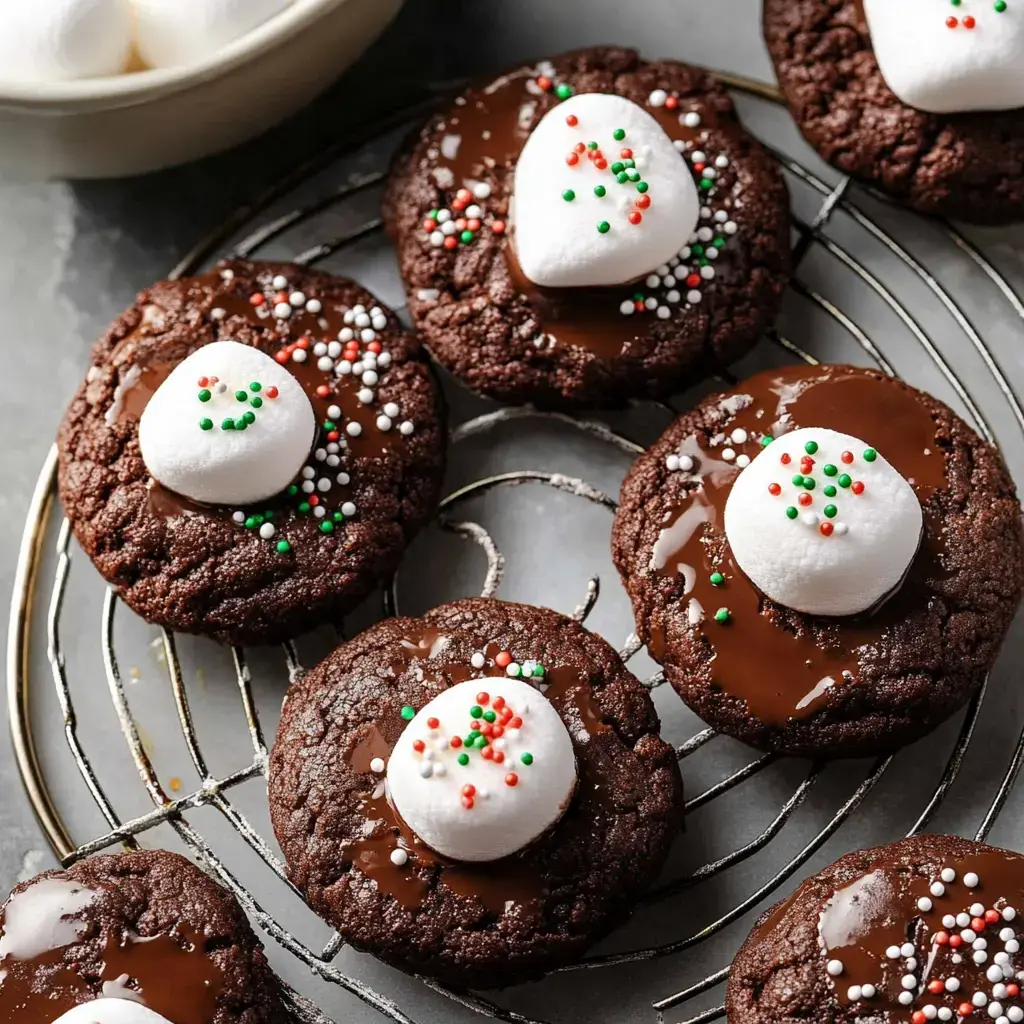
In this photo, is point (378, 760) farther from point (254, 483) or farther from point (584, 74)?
point (584, 74)

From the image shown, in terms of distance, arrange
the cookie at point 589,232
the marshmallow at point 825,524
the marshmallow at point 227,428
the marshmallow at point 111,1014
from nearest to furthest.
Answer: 1. the marshmallow at point 111,1014
2. the marshmallow at point 825,524
3. the marshmallow at point 227,428
4. the cookie at point 589,232

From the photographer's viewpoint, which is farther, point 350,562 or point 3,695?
point 3,695

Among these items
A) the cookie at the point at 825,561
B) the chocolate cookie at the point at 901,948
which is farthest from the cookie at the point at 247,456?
the chocolate cookie at the point at 901,948

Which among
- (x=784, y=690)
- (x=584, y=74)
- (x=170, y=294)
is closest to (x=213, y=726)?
(x=170, y=294)

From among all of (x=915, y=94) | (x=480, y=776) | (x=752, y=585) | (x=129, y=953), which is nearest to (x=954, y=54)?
(x=915, y=94)

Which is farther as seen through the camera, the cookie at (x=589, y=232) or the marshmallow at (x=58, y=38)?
the cookie at (x=589, y=232)

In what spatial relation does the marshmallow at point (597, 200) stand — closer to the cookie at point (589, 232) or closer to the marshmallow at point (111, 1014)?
the cookie at point (589, 232)
